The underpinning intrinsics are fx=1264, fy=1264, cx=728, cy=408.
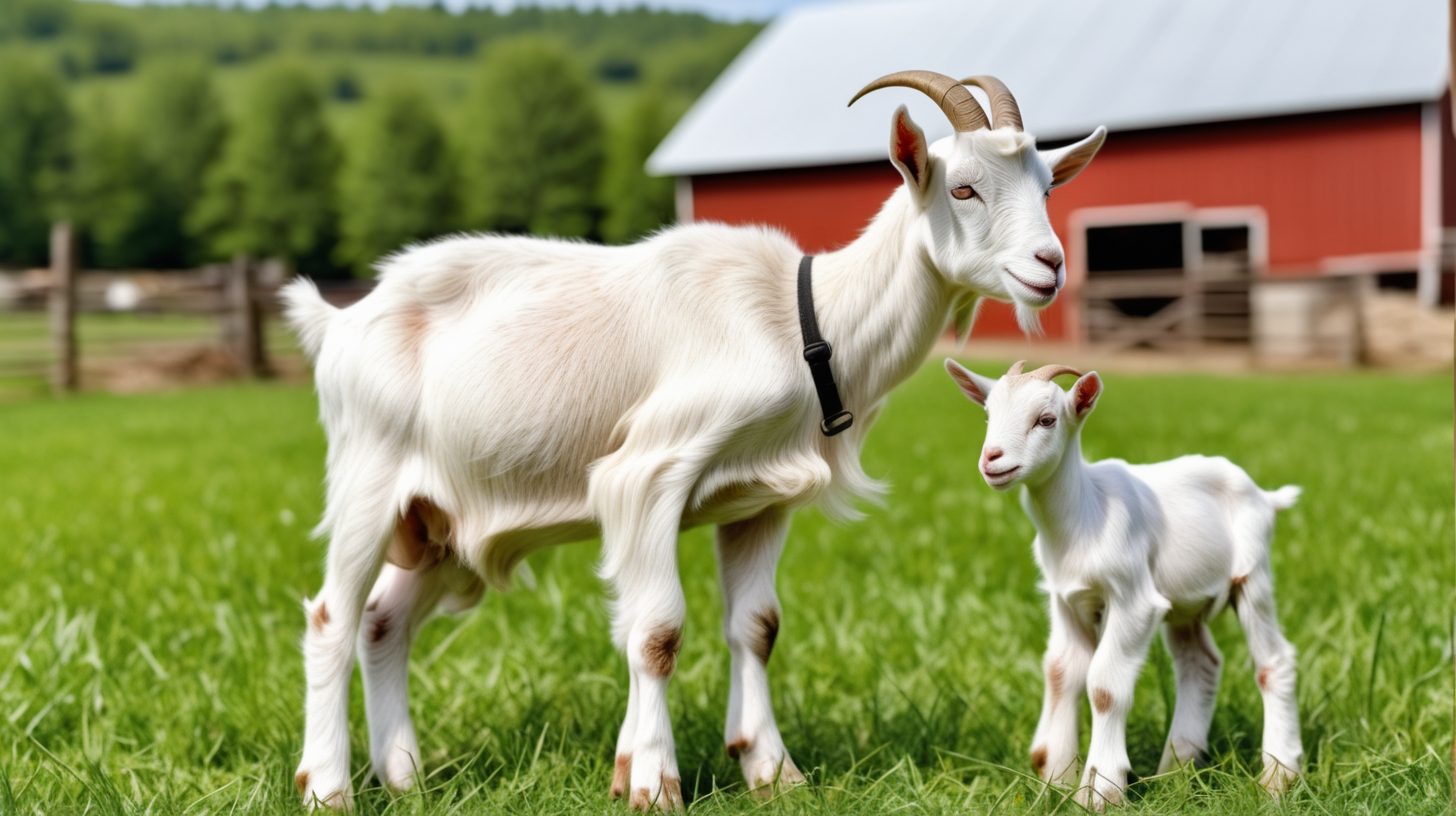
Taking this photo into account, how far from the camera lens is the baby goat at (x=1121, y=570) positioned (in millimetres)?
2467

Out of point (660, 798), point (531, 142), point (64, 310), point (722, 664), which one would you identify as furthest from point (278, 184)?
point (660, 798)

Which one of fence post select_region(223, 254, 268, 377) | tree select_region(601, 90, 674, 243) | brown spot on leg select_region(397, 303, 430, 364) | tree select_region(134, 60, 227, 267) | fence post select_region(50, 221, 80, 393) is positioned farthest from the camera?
tree select_region(134, 60, 227, 267)

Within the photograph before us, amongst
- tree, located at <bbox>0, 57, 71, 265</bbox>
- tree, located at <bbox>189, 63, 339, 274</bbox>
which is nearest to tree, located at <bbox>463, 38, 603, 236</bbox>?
tree, located at <bbox>189, 63, 339, 274</bbox>

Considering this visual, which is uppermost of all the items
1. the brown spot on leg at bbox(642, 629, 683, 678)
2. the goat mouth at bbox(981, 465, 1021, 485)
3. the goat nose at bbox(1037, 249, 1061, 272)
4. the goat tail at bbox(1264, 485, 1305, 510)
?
the goat nose at bbox(1037, 249, 1061, 272)

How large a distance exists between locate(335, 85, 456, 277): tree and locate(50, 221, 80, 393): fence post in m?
41.9

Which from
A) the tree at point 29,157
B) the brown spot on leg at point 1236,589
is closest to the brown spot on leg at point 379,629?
the brown spot on leg at point 1236,589

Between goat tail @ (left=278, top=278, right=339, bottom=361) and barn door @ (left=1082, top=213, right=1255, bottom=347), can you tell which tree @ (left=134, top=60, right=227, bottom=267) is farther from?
goat tail @ (left=278, top=278, right=339, bottom=361)

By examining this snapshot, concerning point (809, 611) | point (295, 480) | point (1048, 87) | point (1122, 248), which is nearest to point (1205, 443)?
point (809, 611)

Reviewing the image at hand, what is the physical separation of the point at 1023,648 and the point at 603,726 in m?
1.56

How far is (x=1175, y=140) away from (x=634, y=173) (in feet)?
116

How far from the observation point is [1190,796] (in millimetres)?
2697

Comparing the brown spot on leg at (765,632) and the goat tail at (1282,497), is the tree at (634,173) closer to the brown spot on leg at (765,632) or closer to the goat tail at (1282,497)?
the brown spot on leg at (765,632)

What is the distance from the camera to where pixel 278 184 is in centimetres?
6475

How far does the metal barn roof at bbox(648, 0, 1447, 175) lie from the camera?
829 inches
